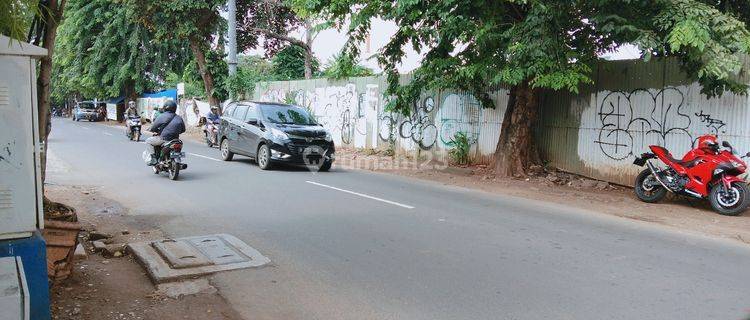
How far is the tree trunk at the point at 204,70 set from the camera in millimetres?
26875

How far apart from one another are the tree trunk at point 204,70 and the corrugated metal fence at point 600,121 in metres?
11.5

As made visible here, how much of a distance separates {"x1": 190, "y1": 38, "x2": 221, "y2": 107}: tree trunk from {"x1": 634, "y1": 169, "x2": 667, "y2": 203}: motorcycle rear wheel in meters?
21.5

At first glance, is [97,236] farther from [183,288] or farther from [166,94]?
[166,94]

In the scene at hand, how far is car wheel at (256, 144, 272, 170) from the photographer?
1339 centimetres

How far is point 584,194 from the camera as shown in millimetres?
11203

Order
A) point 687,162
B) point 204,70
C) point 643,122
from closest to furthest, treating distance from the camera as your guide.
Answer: point 687,162 → point 643,122 → point 204,70

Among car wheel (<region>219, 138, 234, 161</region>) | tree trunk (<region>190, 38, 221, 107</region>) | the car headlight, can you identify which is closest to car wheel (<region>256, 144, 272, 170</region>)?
the car headlight

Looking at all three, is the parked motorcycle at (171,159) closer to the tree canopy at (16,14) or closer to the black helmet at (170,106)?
the black helmet at (170,106)

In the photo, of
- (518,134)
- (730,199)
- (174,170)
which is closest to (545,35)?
(518,134)

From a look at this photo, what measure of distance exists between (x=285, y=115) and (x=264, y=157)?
56.6 inches

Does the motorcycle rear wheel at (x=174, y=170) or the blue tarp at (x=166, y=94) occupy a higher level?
the blue tarp at (x=166, y=94)

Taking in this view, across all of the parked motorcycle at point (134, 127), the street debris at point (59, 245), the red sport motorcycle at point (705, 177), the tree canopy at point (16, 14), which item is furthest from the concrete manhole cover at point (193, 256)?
the parked motorcycle at point (134, 127)

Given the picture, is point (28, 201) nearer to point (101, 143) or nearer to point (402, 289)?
point (402, 289)

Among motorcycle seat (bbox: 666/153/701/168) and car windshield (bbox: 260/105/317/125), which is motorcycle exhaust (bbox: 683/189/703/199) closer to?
motorcycle seat (bbox: 666/153/701/168)
